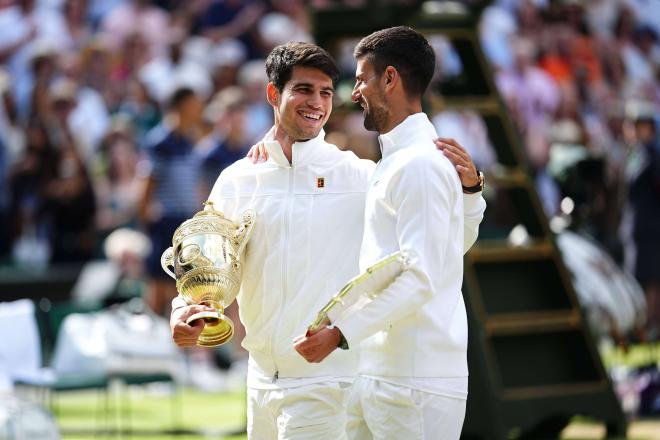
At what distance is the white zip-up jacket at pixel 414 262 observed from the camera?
14.4 feet

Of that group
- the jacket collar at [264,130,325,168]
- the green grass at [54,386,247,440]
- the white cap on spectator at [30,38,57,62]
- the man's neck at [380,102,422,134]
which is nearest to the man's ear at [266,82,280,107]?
the jacket collar at [264,130,325,168]

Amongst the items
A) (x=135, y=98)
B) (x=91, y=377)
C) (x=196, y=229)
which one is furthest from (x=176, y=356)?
(x=196, y=229)

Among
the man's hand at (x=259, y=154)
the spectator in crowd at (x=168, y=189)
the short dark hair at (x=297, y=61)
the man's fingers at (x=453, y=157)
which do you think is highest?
the spectator in crowd at (x=168, y=189)

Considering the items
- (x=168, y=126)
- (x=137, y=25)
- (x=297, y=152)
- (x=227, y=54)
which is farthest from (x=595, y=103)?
(x=297, y=152)

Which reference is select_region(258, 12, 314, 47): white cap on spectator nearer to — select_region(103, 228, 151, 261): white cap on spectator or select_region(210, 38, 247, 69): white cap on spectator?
select_region(210, 38, 247, 69): white cap on spectator

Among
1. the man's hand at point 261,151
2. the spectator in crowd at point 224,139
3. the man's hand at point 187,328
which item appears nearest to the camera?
the man's hand at point 187,328

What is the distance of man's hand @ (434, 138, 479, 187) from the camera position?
15.5ft

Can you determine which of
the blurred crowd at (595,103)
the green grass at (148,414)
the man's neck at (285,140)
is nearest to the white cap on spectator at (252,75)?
the blurred crowd at (595,103)

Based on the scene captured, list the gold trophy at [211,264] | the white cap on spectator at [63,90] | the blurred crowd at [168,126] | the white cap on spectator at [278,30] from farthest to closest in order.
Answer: the white cap on spectator at [278,30]
the white cap on spectator at [63,90]
the blurred crowd at [168,126]
the gold trophy at [211,264]

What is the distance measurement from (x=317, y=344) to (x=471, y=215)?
896 mm

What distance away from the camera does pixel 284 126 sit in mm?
5273

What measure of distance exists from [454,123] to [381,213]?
11677mm

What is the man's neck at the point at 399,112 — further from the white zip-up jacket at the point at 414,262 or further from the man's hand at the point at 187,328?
the man's hand at the point at 187,328

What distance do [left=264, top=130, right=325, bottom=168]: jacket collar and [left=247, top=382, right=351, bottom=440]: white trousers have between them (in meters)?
0.84
